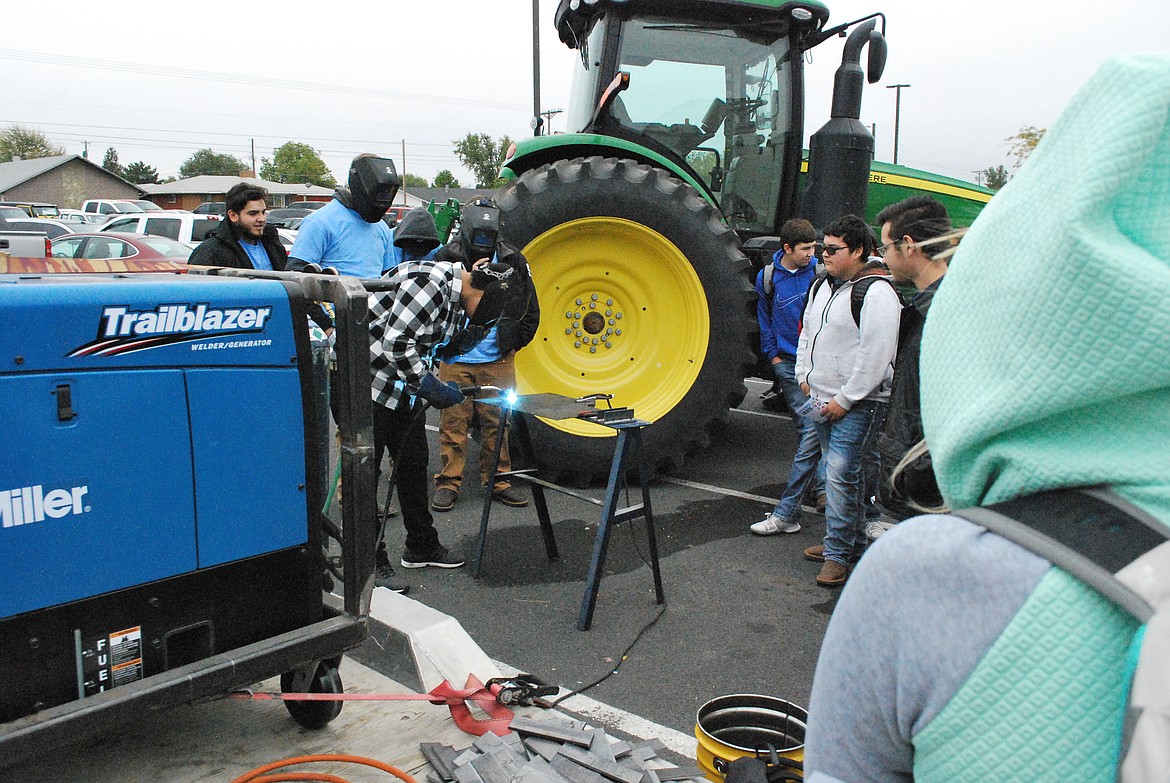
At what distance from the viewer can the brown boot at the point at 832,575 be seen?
14.2ft

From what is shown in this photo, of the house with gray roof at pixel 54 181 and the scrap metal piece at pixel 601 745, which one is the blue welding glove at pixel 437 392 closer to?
the scrap metal piece at pixel 601 745

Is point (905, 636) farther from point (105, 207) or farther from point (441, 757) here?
point (105, 207)

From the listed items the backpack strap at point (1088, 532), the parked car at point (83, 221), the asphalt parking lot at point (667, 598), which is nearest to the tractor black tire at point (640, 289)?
the asphalt parking lot at point (667, 598)

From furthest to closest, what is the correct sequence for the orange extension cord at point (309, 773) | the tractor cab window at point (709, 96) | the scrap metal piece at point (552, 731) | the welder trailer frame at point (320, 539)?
the tractor cab window at point (709, 96) → the scrap metal piece at point (552, 731) → the orange extension cord at point (309, 773) → the welder trailer frame at point (320, 539)

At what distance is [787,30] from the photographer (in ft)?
20.2

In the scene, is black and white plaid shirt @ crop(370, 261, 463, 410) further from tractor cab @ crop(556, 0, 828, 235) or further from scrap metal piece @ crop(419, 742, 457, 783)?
tractor cab @ crop(556, 0, 828, 235)

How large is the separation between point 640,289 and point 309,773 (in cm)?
393

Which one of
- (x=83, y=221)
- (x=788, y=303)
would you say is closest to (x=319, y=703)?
(x=788, y=303)

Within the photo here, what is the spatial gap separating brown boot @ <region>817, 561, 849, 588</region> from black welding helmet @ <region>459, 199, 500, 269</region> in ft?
7.41

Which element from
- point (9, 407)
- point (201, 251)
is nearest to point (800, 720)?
point (9, 407)

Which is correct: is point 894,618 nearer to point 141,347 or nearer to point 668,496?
point 141,347

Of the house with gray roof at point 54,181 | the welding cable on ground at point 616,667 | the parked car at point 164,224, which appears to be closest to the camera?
the welding cable on ground at point 616,667

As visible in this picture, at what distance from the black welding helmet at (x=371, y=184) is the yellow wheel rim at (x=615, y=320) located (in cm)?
96

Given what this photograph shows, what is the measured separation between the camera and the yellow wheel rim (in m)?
5.66
